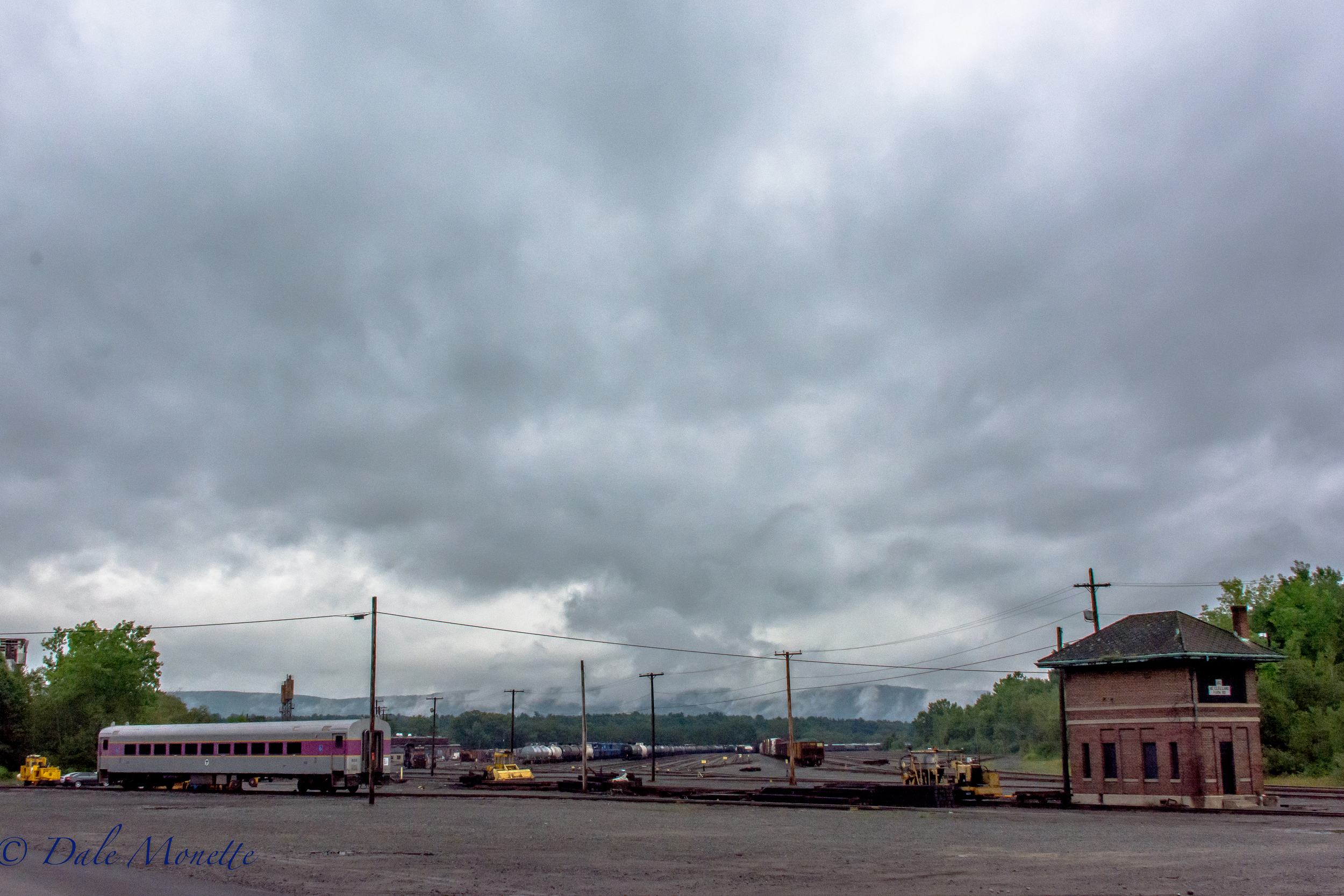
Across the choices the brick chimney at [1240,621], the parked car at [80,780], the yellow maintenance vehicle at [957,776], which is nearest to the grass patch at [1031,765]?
the brick chimney at [1240,621]

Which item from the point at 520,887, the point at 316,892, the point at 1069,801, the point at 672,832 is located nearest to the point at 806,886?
the point at 520,887

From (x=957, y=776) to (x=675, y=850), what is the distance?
34.1 metres

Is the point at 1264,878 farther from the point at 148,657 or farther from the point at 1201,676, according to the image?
the point at 148,657

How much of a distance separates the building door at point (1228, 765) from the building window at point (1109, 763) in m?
4.91

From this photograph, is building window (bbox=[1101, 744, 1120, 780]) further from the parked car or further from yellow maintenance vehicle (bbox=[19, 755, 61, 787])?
yellow maintenance vehicle (bbox=[19, 755, 61, 787])

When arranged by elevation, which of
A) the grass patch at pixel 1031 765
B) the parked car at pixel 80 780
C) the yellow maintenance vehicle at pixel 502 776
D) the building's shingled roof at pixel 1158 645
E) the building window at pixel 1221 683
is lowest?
the grass patch at pixel 1031 765

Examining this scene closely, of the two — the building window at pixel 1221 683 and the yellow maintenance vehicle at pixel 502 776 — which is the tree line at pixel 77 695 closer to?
the yellow maintenance vehicle at pixel 502 776

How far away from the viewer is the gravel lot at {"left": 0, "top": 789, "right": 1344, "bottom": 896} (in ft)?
61.7

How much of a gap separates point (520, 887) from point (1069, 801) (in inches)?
1618

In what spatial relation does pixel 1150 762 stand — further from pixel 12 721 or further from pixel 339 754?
pixel 12 721

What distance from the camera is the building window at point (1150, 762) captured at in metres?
50.2

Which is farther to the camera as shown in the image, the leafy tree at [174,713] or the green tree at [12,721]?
the leafy tree at [174,713]

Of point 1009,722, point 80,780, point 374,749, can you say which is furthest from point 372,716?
point 1009,722

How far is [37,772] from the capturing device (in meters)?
76.1
